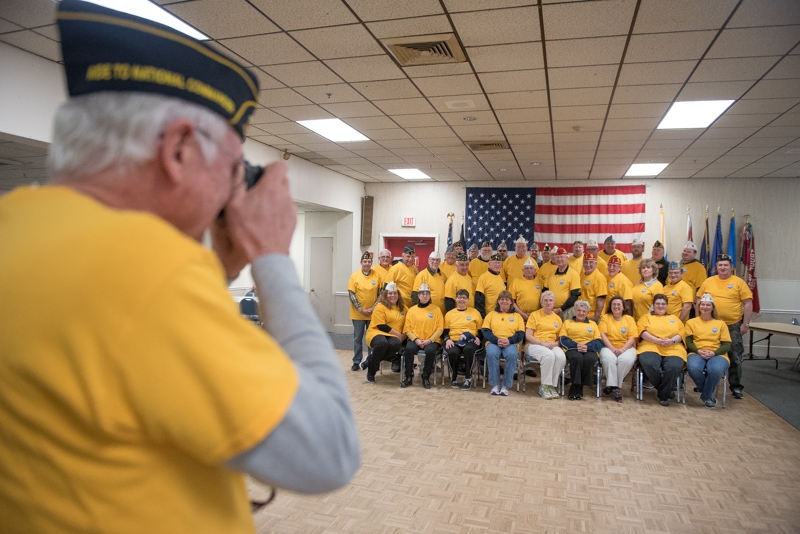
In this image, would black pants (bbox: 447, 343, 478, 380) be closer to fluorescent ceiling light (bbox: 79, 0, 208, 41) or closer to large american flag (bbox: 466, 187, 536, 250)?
large american flag (bbox: 466, 187, 536, 250)

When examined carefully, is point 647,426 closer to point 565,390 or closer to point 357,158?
point 565,390

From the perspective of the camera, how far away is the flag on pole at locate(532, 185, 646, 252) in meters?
10.3

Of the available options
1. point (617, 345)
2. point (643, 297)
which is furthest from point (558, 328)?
point (643, 297)

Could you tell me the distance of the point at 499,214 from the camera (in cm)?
1093

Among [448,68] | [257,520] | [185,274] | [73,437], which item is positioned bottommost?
[257,520]

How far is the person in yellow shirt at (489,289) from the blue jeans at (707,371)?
8.69 ft

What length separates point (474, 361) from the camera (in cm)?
689

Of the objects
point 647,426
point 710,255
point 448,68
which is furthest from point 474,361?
point 710,255

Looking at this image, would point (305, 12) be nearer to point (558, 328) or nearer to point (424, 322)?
point (424, 322)

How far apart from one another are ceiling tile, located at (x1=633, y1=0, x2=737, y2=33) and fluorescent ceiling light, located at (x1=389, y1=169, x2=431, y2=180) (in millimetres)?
6600

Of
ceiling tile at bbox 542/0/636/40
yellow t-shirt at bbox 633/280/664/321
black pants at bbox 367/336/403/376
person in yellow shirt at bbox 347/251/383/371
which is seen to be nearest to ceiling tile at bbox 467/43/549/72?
ceiling tile at bbox 542/0/636/40

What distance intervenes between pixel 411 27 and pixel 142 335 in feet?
13.2

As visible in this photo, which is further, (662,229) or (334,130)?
(662,229)

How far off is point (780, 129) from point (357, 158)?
623 cm
